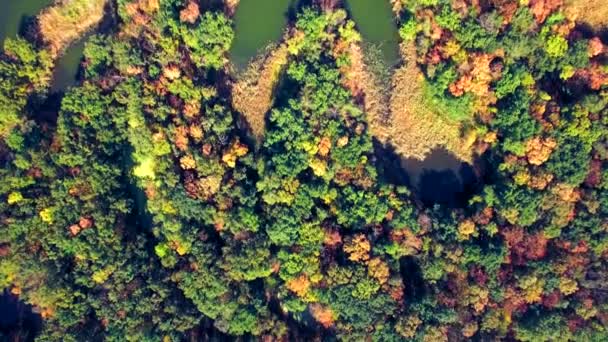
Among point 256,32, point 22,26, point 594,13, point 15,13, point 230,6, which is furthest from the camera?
point 15,13

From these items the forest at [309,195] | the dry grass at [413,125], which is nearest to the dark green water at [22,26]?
the forest at [309,195]

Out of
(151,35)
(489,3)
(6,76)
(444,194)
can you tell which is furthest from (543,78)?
(6,76)

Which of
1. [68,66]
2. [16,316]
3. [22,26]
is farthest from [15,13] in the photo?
[16,316]

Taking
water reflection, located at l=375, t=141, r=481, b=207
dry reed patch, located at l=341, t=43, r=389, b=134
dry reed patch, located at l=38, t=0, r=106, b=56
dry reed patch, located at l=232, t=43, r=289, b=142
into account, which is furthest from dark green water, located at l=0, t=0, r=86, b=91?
water reflection, located at l=375, t=141, r=481, b=207

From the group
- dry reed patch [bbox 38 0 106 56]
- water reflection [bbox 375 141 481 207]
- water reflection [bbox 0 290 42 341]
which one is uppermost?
dry reed patch [bbox 38 0 106 56]

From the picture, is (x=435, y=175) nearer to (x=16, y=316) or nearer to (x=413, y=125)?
(x=413, y=125)

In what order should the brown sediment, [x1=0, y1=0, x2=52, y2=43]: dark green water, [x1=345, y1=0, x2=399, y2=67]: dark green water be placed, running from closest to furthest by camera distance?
the brown sediment
[x1=345, y1=0, x2=399, y2=67]: dark green water
[x1=0, y1=0, x2=52, y2=43]: dark green water

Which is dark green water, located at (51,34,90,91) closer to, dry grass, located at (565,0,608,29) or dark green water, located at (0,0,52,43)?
dark green water, located at (0,0,52,43)
